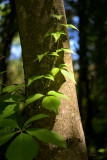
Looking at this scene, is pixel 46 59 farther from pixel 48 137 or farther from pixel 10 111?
pixel 48 137

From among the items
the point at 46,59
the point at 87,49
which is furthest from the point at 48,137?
the point at 87,49

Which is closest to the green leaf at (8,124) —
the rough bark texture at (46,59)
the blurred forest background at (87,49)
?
the rough bark texture at (46,59)

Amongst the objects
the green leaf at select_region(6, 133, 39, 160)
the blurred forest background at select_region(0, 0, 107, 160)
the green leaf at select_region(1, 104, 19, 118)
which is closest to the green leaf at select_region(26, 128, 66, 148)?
the green leaf at select_region(6, 133, 39, 160)

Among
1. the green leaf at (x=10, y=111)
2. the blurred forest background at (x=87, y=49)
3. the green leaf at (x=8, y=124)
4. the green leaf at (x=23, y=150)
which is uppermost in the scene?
the blurred forest background at (x=87, y=49)

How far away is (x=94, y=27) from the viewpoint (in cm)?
471

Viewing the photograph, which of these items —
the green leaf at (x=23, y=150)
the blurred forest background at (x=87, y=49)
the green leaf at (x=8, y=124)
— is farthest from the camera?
the blurred forest background at (x=87, y=49)

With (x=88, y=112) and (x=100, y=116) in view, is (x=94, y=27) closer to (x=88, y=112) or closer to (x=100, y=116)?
(x=88, y=112)

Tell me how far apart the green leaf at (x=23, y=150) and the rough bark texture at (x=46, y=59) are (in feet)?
1.02

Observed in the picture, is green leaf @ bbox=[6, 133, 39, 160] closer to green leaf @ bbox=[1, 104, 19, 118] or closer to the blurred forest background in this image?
green leaf @ bbox=[1, 104, 19, 118]

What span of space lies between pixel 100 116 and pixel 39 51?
730cm

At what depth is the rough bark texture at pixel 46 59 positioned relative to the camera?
2.94 ft

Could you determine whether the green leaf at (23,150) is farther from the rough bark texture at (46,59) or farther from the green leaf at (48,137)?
the rough bark texture at (46,59)

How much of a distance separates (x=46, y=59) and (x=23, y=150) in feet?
2.06

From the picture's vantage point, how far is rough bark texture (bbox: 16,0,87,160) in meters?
0.90
